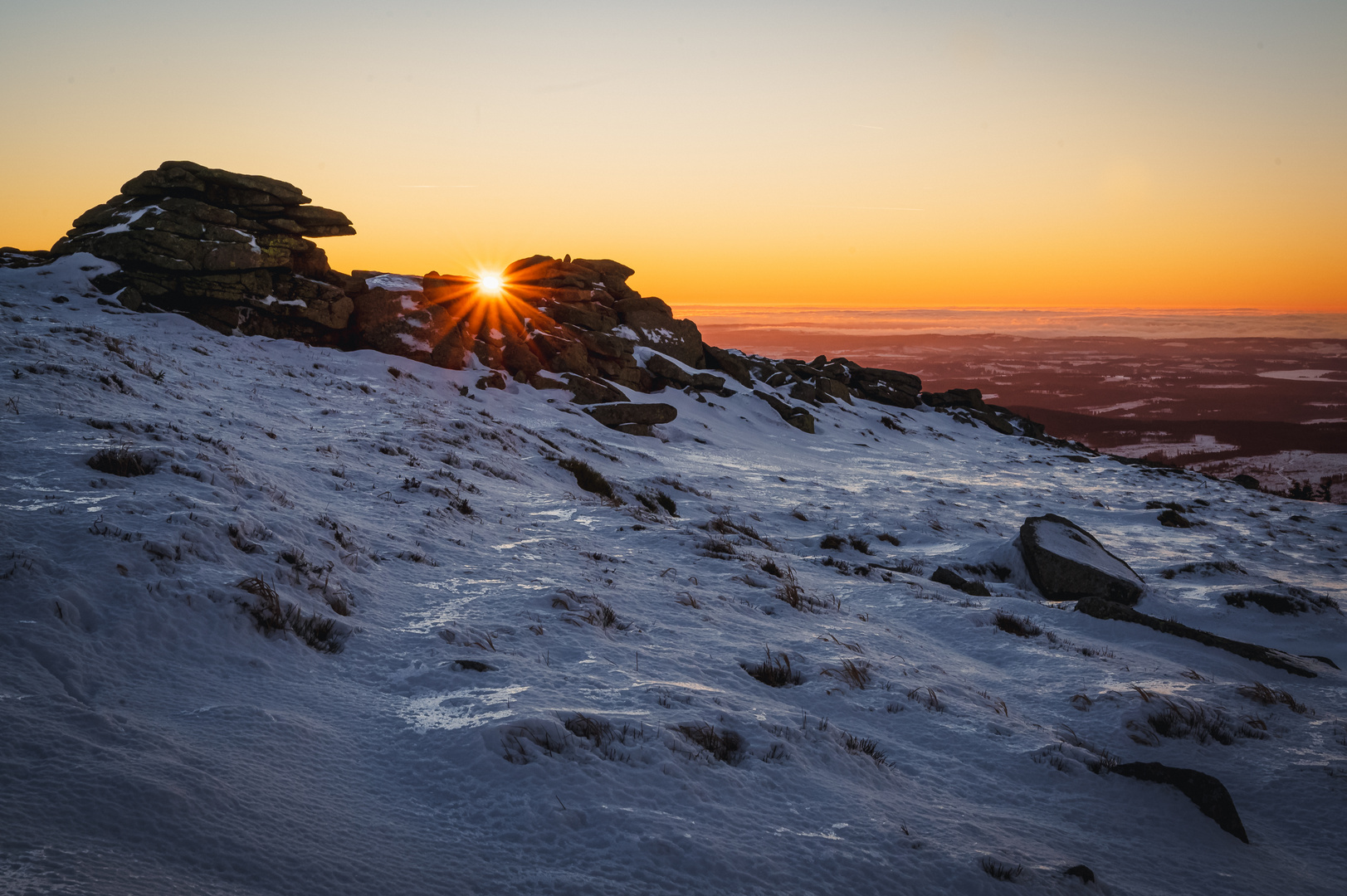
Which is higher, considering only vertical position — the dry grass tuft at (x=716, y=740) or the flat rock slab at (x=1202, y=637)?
the dry grass tuft at (x=716, y=740)

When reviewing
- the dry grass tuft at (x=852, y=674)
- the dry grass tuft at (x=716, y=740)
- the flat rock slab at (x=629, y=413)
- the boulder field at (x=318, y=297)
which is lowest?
the dry grass tuft at (x=852, y=674)

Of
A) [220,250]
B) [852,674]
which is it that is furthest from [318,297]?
[852,674]

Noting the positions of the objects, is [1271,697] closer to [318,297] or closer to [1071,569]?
[1071,569]

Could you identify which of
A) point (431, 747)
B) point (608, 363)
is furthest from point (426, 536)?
point (608, 363)

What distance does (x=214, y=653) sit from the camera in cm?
451

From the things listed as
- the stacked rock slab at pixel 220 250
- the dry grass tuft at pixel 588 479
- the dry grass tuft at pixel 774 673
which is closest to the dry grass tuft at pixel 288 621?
the dry grass tuft at pixel 774 673

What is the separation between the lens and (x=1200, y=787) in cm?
459

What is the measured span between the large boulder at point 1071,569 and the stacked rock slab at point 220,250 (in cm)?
2501

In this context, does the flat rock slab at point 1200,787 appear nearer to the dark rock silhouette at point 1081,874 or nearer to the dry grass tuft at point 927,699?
the dry grass tuft at point 927,699

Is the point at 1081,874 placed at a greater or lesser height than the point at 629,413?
lesser

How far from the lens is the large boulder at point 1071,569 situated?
429 inches

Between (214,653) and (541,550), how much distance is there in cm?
457

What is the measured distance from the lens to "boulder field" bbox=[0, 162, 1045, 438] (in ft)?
78.6

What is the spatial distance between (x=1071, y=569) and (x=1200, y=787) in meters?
7.04
